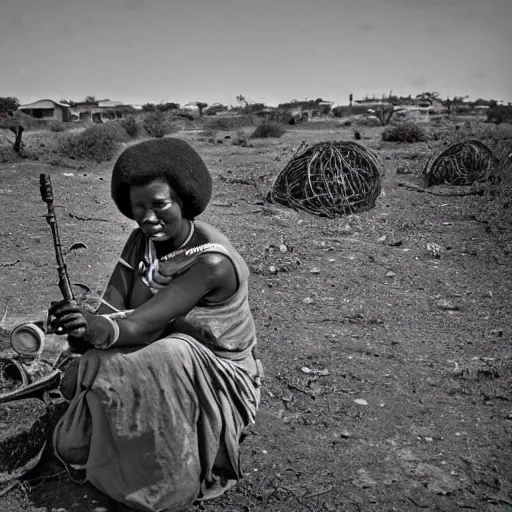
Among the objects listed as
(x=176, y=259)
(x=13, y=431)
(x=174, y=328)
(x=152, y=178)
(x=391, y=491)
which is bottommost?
(x=391, y=491)

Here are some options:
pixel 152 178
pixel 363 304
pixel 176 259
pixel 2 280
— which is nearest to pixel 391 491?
pixel 176 259

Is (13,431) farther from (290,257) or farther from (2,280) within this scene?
(290,257)

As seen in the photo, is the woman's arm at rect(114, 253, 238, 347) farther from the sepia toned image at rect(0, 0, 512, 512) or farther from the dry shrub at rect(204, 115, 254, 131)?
the dry shrub at rect(204, 115, 254, 131)

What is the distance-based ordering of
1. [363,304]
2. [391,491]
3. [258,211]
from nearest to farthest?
[391,491] < [363,304] < [258,211]

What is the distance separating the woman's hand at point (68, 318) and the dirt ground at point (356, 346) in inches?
32.6

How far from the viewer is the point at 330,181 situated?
8906 millimetres

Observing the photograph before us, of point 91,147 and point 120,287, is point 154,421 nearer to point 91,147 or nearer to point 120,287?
point 120,287

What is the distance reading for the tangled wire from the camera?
8.66 metres

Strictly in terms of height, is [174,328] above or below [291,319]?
above

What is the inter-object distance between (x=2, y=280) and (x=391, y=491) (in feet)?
13.9

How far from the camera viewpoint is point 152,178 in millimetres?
2119

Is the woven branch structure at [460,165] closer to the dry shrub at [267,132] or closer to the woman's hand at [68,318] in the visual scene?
the woman's hand at [68,318]

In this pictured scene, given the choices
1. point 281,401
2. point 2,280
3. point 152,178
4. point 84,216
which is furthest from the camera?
point 84,216

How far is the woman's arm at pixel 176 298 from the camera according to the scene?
6.49ft
